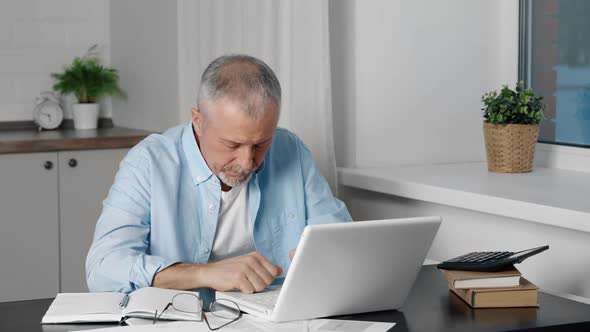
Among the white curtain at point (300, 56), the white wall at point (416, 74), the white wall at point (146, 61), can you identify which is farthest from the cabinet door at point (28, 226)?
the white wall at point (416, 74)

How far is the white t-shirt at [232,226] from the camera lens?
8.46ft

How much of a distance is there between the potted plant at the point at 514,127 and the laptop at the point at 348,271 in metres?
1.14

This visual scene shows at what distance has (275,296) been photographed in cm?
211

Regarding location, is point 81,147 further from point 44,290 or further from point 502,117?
point 502,117

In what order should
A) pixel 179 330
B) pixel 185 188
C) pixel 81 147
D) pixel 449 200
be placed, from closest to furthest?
pixel 179 330
pixel 185 188
pixel 449 200
pixel 81 147

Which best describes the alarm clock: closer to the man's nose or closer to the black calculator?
the man's nose

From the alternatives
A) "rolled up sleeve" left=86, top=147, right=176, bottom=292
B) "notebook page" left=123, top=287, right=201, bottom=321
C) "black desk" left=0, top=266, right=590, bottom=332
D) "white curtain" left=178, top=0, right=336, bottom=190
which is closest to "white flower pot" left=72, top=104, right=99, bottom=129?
"white curtain" left=178, top=0, right=336, bottom=190

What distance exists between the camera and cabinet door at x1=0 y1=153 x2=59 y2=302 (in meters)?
4.00

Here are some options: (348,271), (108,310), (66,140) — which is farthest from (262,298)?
(66,140)

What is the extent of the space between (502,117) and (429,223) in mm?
1192

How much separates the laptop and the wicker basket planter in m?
1.14

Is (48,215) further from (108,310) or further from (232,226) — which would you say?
(108,310)

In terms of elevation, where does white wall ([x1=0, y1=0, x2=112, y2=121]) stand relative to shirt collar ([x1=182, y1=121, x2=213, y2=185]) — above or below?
above

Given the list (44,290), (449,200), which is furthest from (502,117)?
(44,290)
